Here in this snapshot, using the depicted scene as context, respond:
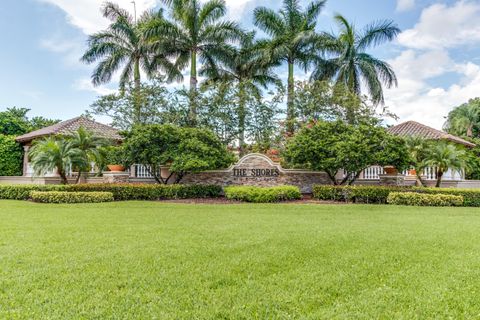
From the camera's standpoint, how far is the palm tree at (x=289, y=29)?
22.6m

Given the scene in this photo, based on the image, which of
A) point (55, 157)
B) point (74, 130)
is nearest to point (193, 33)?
point (74, 130)

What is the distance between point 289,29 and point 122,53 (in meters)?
12.0

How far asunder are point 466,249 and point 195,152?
11413mm

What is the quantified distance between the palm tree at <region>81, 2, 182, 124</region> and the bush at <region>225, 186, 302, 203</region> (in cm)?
1175

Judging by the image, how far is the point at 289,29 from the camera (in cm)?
A: 2331

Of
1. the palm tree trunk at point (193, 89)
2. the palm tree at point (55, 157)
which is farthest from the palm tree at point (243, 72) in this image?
the palm tree at point (55, 157)

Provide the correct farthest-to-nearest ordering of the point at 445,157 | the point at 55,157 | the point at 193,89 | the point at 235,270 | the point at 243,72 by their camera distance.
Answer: the point at 243,72
the point at 193,89
the point at 445,157
the point at 55,157
the point at 235,270

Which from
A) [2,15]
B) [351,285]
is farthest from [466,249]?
[2,15]

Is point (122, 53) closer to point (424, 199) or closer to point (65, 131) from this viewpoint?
point (65, 131)

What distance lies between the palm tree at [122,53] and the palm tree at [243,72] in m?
3.14

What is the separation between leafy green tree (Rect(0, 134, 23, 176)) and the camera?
22.2 m

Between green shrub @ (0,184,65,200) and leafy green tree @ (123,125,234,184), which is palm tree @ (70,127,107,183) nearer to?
green shrub @ (0,184,65,200)

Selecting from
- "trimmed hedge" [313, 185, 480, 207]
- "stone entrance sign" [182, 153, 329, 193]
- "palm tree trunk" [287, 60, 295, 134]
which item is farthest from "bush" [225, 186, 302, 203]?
"palm tree trunk" [287, 60, 295, 134]

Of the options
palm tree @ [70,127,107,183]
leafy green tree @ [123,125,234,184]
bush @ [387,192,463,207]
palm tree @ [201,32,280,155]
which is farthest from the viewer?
palm tree @ [201,32,280,155]
